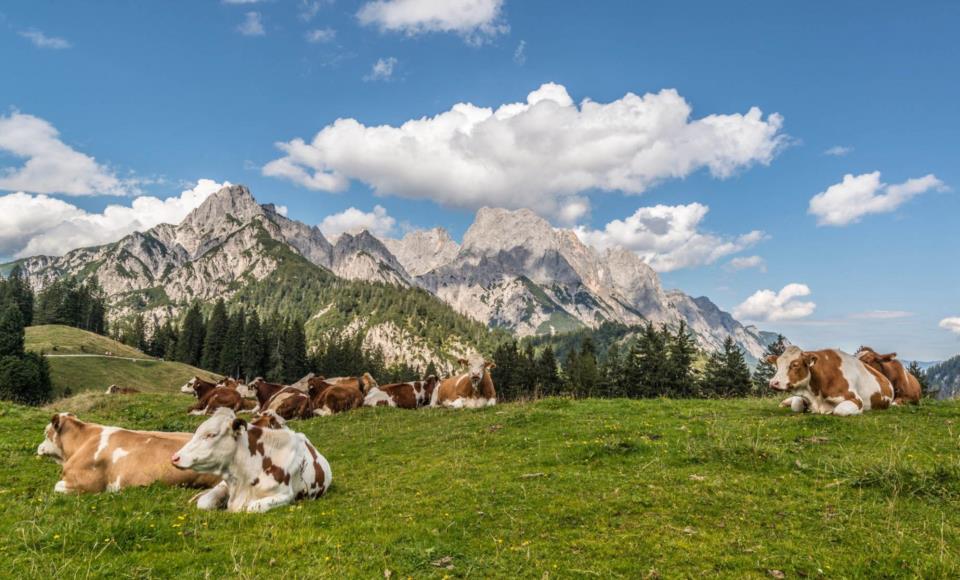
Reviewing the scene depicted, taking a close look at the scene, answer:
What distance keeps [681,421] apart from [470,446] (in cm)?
610

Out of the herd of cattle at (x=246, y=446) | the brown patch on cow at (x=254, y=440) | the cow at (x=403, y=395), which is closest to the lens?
the herd of cattle at (x=246, y=446)

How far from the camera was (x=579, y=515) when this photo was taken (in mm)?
7336

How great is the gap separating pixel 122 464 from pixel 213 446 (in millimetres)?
2710

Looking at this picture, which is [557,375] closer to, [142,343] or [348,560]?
[348,560]

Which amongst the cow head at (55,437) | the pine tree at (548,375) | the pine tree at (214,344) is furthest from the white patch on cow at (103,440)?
the pine tree at (214,344)

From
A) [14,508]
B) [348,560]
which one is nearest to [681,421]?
[348,560]

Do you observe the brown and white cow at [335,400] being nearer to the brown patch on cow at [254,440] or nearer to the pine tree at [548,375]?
the brown patch on cow at [254,440]

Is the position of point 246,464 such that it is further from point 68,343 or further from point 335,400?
point 68,343

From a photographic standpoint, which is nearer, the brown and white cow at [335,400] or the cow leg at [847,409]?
the cow leg at [847,409]

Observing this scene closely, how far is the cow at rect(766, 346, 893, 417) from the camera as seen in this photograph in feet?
45.4

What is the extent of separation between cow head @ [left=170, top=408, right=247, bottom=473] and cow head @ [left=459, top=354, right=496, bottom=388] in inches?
547

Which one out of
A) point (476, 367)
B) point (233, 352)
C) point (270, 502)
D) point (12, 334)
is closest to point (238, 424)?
point (270, 502)

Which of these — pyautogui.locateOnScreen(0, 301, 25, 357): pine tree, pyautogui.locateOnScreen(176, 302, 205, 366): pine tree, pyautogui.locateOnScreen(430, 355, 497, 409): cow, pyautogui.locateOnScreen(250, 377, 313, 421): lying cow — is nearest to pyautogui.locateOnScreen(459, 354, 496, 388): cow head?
pyautogui.locateOnScreen(430, 355, 497, 409): cow

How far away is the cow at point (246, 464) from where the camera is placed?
863 centimetres
